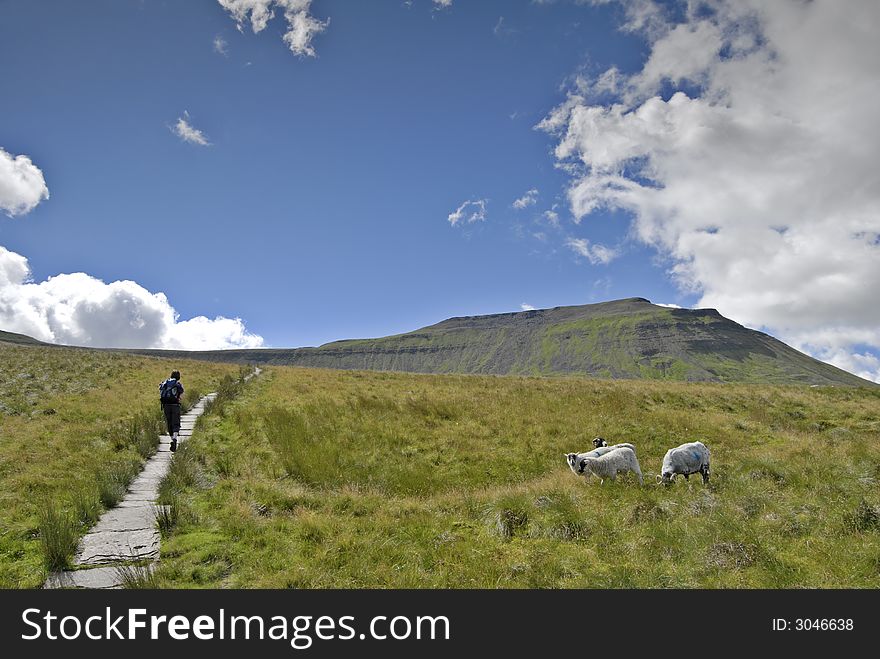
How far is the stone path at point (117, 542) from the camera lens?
19.0 ft

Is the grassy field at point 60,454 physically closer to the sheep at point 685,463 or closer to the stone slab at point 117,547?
the stone slab at point 117,547

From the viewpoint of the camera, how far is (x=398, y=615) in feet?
16.7

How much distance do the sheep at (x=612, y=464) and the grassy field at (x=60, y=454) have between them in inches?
429

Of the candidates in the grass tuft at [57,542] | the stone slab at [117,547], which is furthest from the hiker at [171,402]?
the grass tuft at [57,542]

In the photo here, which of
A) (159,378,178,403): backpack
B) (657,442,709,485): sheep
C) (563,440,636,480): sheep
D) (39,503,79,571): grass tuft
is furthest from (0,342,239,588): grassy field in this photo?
(657,442,709,485): sheep

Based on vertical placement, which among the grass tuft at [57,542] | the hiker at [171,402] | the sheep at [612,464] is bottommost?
the grass tuft at [57,542]

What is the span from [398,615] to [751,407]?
26.8 metres

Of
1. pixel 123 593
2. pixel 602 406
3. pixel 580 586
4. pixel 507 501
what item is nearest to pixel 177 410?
pixel 123 593

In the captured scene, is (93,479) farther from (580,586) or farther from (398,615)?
(580,586)

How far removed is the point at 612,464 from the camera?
11.2m

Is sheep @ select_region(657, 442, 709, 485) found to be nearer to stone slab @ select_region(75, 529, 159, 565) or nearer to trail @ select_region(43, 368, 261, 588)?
stone slab @ select_region(75, 529, 159, 565)

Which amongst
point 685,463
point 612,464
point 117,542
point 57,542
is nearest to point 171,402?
point 117,542

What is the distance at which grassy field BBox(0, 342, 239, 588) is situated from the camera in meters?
6.67

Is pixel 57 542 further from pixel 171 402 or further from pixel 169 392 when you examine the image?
pixel 169 392
